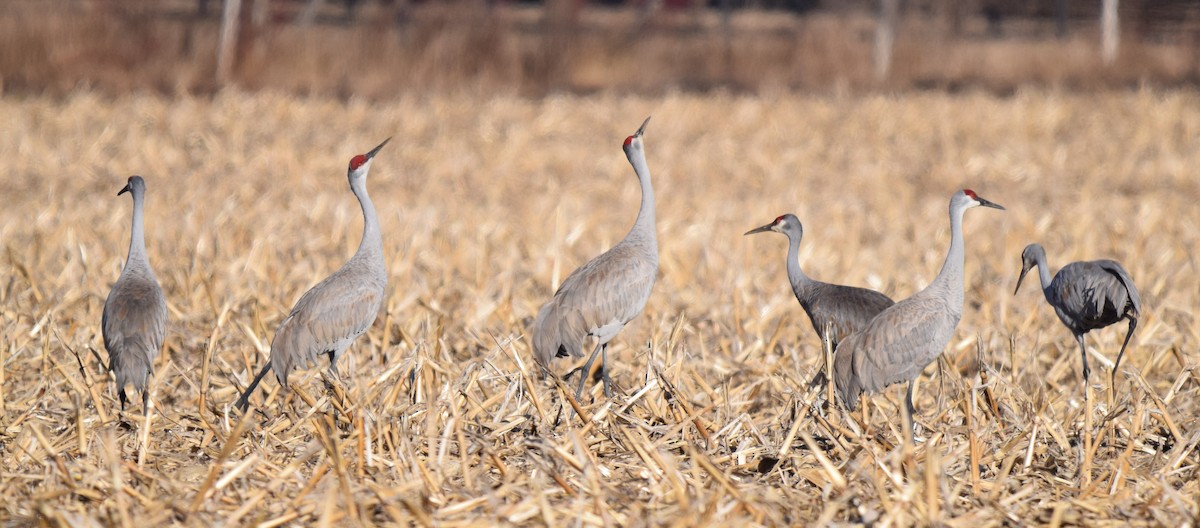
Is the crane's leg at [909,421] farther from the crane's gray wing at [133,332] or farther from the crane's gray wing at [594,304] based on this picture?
the crane's gray wing at [133,332]

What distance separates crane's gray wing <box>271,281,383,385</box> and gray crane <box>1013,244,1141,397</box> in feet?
7.19

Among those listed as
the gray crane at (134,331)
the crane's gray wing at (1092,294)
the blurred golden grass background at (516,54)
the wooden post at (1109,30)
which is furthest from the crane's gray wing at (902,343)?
the wooden post at (1109,30)

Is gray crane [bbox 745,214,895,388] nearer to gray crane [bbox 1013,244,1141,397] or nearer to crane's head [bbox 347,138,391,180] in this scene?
gray crane [bbox 1013,244,1141,397]

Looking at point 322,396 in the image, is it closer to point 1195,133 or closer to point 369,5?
point 1195,133

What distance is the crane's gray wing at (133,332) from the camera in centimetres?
380

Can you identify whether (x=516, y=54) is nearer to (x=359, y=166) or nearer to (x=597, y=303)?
(x=359, y=166)

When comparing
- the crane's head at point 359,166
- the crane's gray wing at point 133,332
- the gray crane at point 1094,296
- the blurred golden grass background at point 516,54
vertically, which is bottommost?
the blurred golden grass background at point 516,54

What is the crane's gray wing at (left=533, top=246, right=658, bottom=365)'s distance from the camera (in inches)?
168

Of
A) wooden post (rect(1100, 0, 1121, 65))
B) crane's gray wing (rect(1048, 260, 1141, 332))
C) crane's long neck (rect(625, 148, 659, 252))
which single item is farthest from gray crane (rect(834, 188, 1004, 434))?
wooden post (rect(1100, 0, 1121, 65))

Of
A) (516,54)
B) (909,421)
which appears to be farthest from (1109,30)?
(909,421)

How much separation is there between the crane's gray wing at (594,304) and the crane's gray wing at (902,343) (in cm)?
91

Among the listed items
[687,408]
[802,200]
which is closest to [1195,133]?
[802,200]

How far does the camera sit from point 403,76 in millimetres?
17906

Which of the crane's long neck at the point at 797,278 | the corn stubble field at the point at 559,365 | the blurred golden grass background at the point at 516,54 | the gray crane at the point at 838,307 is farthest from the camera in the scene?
the blurred golden grass background at the point at 516,54
